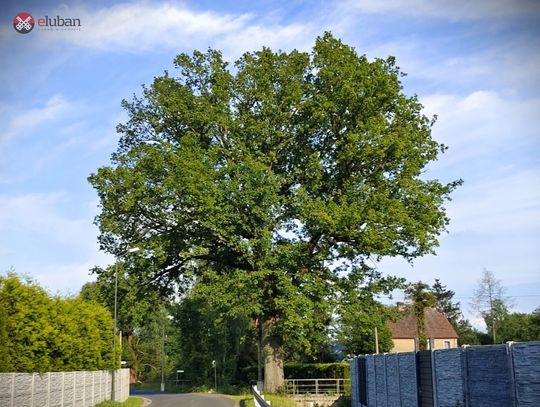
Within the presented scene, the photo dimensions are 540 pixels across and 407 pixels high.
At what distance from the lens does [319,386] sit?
4578 centimetres

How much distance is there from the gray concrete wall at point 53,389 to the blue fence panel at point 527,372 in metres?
14.8

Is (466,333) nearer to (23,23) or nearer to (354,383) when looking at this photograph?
(354,383)

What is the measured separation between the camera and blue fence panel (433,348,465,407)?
45.1 ft

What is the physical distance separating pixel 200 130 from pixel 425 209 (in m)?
14.3

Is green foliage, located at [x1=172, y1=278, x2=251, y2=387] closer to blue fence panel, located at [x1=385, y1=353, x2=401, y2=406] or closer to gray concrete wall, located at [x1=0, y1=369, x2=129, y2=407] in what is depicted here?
gray concrete wall, located at [x1=0, y1=369, x2=129, y2=407]

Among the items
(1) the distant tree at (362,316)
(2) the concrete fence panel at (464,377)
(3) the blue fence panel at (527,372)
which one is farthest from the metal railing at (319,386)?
(3) the blue fence panel at (527,372)

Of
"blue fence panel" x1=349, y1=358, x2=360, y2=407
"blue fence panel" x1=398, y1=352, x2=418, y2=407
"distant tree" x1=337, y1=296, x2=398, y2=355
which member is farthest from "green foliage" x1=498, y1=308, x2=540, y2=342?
"blue fence panel" x1=398, y1=352, x2=418, y2=407

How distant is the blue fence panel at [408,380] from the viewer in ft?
59.2

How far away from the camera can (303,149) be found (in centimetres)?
3684

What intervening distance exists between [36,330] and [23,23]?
11.4 meters

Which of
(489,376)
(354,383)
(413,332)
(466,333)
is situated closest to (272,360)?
(354,383)

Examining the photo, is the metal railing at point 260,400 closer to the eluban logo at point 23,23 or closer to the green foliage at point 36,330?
the green foliage at point 36,330

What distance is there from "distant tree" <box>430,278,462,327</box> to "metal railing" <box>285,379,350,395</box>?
77724mm

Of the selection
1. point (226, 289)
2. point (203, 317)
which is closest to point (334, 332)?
point (226, 289)
